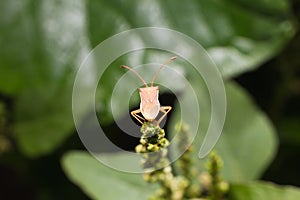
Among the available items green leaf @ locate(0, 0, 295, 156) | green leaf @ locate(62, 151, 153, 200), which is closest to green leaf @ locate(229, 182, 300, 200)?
green leaf @ locate(62, 151, 153, 200)

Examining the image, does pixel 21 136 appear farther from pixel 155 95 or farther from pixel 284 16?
pixel 155 95

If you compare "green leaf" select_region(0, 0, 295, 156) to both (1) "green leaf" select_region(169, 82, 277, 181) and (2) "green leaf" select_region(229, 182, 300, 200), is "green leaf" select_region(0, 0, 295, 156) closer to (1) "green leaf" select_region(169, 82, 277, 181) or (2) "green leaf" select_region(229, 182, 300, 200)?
(1) "green leaf" select_region(169, 82, 277, 181)

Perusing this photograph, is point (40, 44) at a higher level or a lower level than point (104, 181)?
higher

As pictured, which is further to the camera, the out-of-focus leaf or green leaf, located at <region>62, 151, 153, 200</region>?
the out-of-focus leaf

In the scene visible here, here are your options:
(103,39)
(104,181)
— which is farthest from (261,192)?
(103,39)

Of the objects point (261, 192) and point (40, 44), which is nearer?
point (261, 192)

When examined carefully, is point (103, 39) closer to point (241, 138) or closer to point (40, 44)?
point (40, 44)
